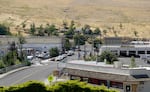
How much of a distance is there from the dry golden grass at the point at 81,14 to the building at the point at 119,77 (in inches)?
3730

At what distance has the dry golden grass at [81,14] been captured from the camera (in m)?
153

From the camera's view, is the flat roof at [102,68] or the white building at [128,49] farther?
the white building at [128,49]

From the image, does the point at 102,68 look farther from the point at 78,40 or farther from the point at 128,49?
the point at 78,40

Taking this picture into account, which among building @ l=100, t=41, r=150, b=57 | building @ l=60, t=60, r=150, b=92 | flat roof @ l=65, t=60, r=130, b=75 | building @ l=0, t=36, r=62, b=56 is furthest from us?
building @ l=0, t=36, r=62, b=56

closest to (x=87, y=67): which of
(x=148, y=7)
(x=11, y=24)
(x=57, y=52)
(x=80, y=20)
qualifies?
(x=57, y=52)

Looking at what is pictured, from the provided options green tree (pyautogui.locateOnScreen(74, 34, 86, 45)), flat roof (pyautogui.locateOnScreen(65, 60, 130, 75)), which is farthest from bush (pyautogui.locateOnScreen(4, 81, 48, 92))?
green tree (pyautogui.locateOnScreen(74, 34, 86, 45))

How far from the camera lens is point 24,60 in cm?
7338

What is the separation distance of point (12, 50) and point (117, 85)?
35254 millimetres

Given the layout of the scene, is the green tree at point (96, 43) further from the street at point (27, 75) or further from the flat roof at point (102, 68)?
the flat roof at point (102, 68)

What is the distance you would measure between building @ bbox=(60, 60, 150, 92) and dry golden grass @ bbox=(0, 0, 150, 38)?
94741 millimetres

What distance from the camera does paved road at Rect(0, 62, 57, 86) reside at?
174ft

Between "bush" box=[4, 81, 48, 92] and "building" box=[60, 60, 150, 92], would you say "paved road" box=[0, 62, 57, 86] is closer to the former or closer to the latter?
"building" box=[60, 60, 150, 92]

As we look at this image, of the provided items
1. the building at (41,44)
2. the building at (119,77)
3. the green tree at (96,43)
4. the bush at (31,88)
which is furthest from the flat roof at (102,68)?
the green tree at (96,43)

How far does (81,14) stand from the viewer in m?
178
